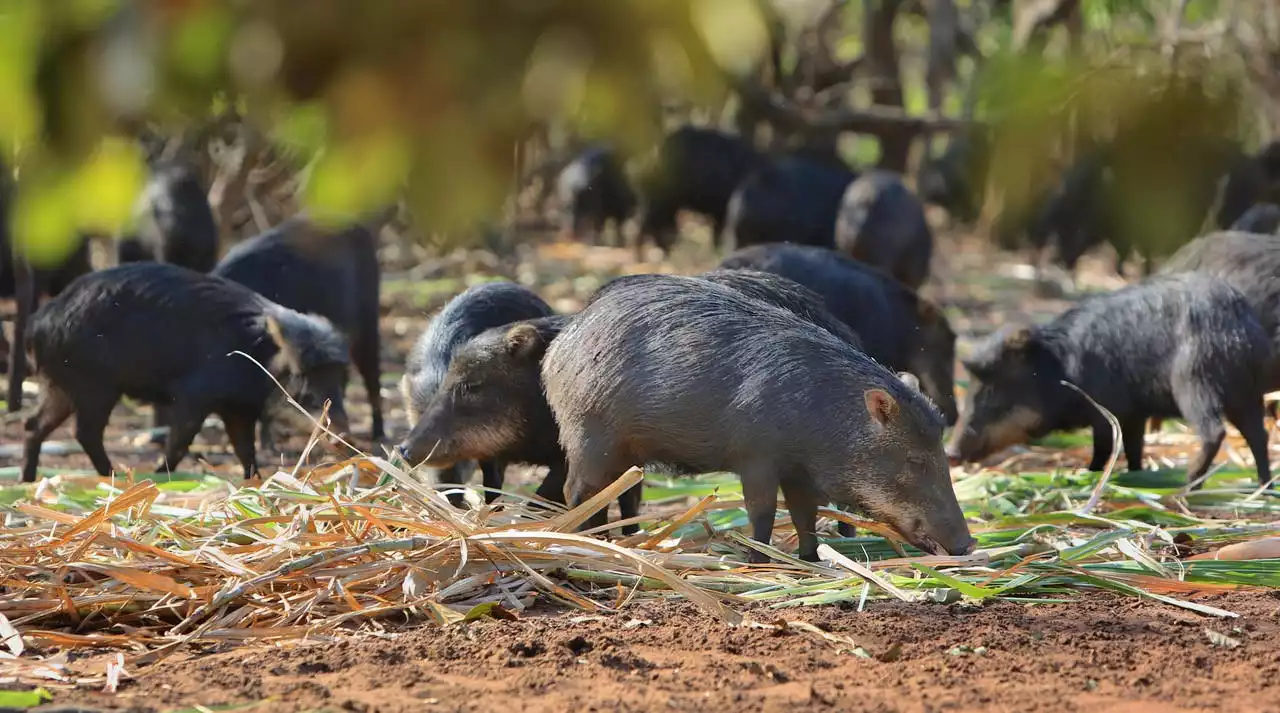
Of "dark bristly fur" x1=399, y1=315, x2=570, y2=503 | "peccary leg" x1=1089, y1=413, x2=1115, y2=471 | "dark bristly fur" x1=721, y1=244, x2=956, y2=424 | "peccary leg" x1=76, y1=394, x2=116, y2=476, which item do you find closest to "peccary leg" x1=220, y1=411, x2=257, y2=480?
"peccary leg" x1=76, y1=394, x2=116, y2=476

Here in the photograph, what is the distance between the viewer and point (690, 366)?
4.38 metres

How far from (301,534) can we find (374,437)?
369 cm

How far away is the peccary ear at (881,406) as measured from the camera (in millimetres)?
4195

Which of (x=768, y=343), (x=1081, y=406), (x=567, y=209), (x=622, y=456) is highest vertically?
(x=768, y=343)

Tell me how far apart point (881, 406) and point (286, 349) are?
10.3ft

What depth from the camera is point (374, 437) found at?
775cm

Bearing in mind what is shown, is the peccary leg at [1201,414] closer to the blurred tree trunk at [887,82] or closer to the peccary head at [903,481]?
the peccary head at [903,481]

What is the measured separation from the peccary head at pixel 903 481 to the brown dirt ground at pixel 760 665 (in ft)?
1.30

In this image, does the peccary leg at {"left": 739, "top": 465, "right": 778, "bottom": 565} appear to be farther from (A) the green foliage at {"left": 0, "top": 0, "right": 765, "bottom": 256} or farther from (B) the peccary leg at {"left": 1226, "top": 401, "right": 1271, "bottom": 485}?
(A) the green foliage at {"left": 0, "top": 0, "right": 765, "bottom": 256}

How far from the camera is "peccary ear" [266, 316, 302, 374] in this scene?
6508 millimetres

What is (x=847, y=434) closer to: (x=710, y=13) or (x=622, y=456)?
(x=622, y=456)

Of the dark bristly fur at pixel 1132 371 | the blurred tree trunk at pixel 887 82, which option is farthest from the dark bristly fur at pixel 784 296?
the blurred tree trunk at pixel 887 82

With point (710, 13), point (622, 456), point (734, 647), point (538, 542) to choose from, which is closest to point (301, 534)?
point (538, 542)

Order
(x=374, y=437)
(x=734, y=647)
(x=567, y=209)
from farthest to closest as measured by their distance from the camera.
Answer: (x=567, y=209)
(x=374, y=437)
(x=734, y=647)
